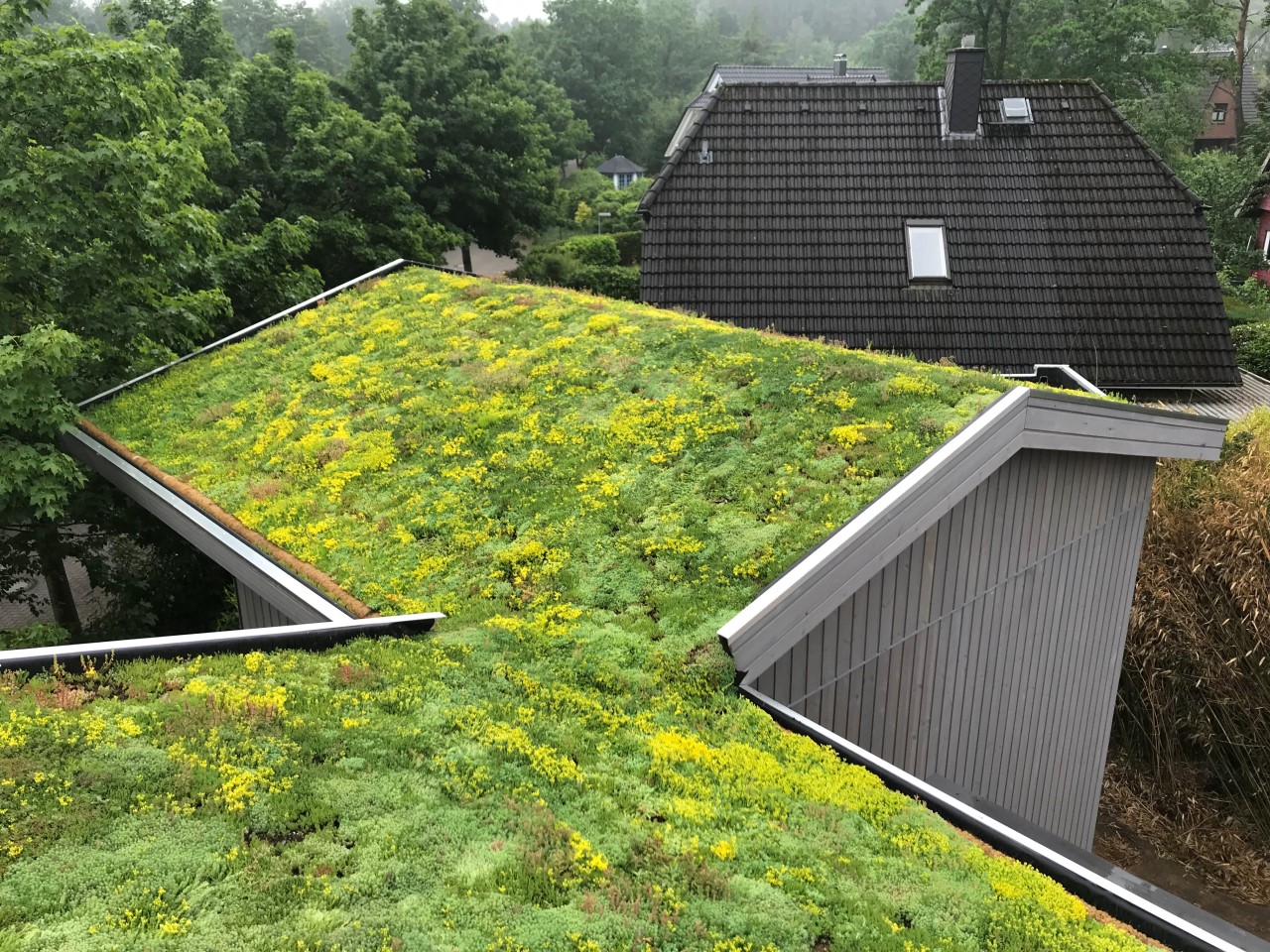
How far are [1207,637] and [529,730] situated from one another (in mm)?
8974

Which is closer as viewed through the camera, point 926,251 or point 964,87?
point 926,251

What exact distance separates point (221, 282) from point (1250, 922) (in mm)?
16525

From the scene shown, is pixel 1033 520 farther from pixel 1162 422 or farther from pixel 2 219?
pixel 2 219

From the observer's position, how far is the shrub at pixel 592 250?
3394cm

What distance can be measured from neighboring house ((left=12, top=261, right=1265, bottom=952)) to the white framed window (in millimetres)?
7436

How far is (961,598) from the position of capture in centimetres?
697

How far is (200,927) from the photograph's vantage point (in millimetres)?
3311

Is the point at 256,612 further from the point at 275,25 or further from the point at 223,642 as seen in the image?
the point at 275,25

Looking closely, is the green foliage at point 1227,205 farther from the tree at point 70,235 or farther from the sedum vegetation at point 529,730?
the tree at point 70,235

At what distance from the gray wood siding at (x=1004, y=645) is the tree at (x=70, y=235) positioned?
794cm

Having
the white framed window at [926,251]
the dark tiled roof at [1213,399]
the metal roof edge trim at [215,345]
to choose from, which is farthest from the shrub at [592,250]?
the dark tiled roof at [1213,399]

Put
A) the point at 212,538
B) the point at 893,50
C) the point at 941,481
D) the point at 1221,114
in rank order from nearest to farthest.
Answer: the point at 941,481
the point at 212,538
the point at 1221,114
the point at 893,50

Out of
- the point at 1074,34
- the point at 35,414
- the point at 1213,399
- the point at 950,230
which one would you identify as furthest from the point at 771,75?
the point at 35,414

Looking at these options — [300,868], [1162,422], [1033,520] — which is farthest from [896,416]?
[300,868]
